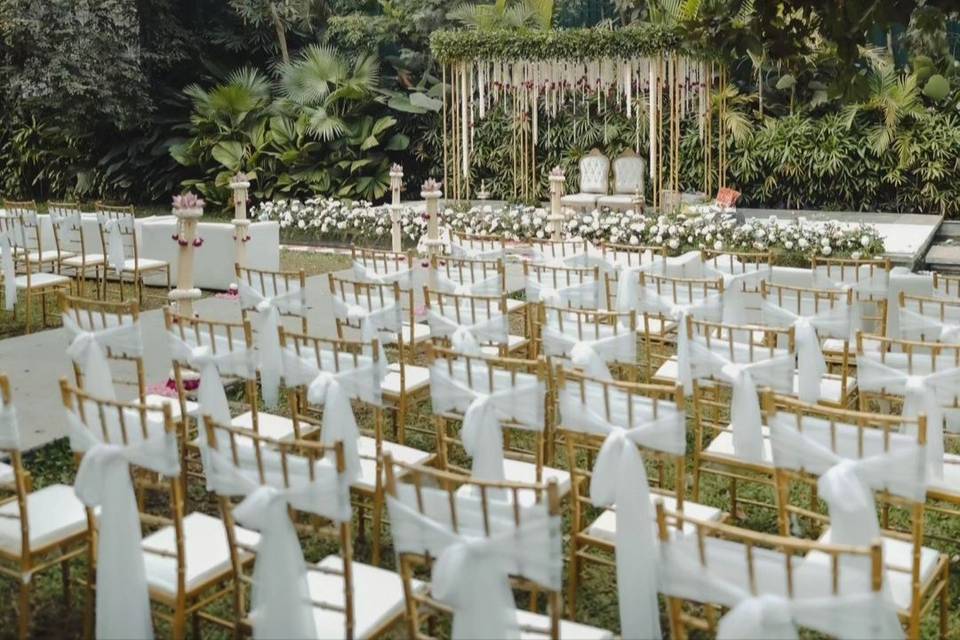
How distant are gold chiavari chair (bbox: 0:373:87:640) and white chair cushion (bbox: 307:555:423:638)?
0.96m

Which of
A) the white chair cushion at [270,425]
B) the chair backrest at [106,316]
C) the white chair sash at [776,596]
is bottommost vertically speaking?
the white chair cushion at [270,425]

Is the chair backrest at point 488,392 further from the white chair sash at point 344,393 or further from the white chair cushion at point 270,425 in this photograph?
the white chair cushion at point 270,425

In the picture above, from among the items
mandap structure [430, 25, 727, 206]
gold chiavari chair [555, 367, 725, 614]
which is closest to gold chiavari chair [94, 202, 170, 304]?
mandap structure [430, 25, 727, 206]

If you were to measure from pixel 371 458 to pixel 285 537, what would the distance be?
1.38m

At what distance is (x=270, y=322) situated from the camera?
242 inches

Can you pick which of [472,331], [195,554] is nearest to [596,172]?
[472,331]

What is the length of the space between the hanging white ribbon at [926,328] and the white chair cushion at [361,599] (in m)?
2.99

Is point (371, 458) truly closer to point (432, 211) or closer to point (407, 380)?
point (407, 380)

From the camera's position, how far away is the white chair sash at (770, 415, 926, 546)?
3127 millimetres

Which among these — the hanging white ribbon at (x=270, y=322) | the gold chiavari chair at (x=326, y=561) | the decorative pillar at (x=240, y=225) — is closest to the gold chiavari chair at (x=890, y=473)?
the gold chiavari chair at (x=326, y=561)

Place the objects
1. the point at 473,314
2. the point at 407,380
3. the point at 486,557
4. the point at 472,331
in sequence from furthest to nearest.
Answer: the point at 407,380, the point at 473,314, the point at 472,331, the point at 486,557

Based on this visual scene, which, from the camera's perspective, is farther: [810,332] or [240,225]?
[240,225]

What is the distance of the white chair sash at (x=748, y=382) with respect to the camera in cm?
431

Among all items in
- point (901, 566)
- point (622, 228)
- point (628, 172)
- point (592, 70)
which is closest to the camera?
point (901, 566)
